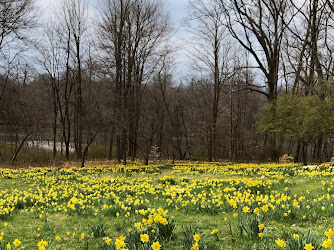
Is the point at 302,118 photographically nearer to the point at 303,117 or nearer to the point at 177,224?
the point at 303,117

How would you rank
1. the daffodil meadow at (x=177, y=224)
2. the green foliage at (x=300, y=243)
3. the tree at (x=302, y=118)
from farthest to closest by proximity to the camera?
the tree at (x=302, y=118) < the daffodil meadow at (x=177, y=224) < the green foliage at (x=300, y=243)

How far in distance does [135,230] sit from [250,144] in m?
30.6

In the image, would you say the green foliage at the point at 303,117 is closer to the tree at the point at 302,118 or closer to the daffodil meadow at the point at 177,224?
the tree at the point at 302,118

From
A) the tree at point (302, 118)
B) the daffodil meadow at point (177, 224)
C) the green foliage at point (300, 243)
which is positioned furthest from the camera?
the tree at point (302, 118)

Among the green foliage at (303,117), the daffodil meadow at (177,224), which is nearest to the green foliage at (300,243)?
the daffodil meadow at (177,224)

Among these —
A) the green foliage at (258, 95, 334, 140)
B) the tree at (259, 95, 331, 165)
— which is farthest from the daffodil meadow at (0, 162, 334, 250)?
the green foliage at (258, 95, 334, 140)

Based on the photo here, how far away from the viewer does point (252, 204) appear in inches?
164

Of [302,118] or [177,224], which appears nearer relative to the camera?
[177,224]

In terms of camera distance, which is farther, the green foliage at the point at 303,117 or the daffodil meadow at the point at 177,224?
the green foliage at the point at 303,117

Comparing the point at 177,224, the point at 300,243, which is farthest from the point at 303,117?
the point at 300,243

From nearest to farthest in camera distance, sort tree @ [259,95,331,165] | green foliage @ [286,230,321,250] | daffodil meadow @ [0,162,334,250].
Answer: green foliage @ [286,230,321,250] < daffodil meadow @ [0,162,334,250] < tree @ [259,95,331,165]

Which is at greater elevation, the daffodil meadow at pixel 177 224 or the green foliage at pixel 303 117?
the green foliage at pixel 303 117

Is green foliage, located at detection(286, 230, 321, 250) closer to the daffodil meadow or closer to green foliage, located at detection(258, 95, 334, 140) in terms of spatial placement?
the daffodil meadow

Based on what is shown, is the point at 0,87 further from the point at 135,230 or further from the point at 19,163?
the point at 135,230
